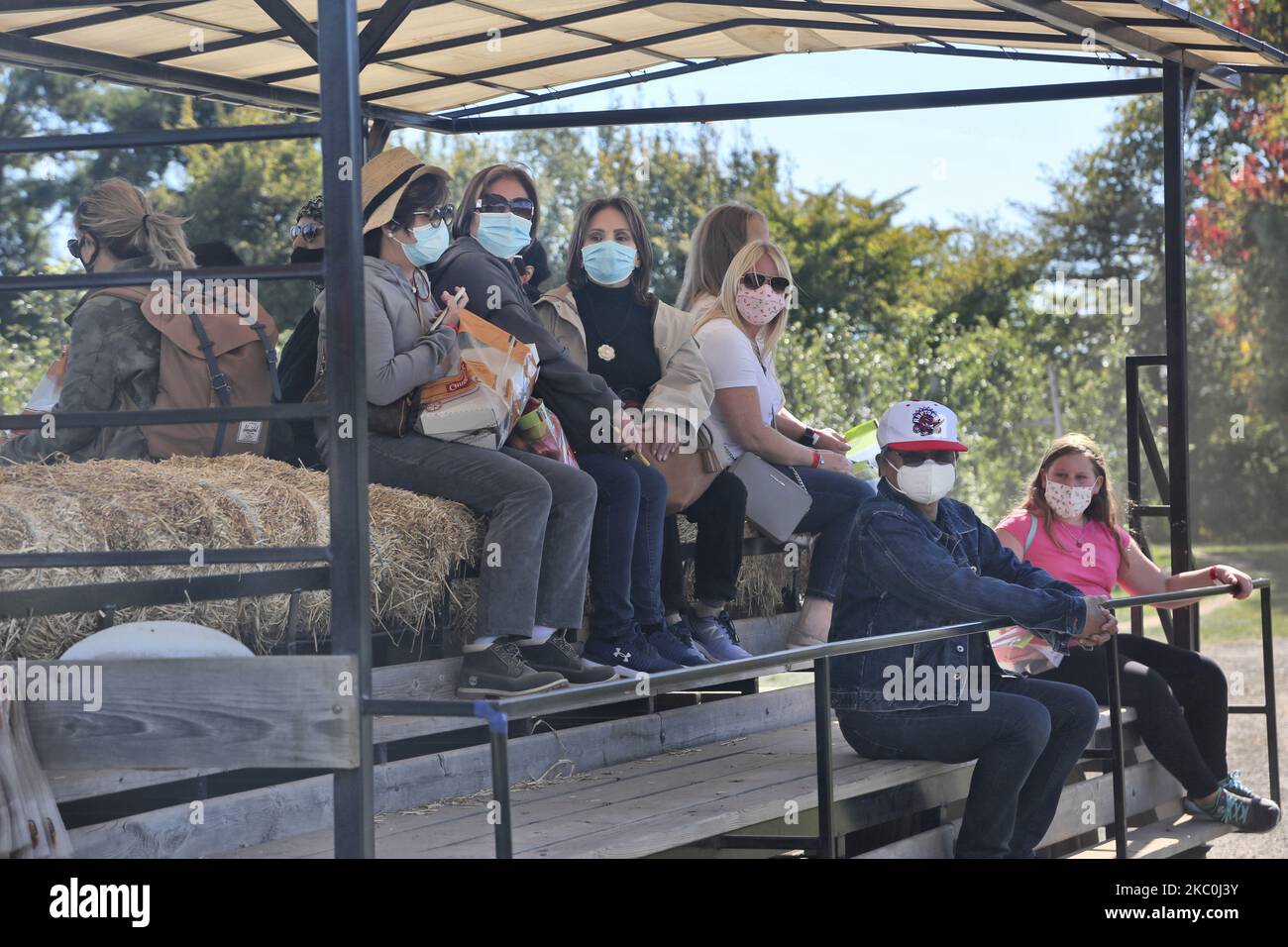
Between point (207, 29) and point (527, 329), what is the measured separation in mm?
2451

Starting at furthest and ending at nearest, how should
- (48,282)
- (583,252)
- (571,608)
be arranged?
(583,252) → (571,608) → (48,282)

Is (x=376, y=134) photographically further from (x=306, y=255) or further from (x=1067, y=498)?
(x=1067, y=498)

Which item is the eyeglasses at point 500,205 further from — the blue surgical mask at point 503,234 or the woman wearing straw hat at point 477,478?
the woman wearing straw hat at point 477,478

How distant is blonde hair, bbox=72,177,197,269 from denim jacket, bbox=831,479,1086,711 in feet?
8.39

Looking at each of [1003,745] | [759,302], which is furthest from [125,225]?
[1003,745]

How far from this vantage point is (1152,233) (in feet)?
102

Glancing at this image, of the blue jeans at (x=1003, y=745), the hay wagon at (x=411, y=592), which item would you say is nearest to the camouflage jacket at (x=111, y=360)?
the hay wagon at (x=411, y=592)

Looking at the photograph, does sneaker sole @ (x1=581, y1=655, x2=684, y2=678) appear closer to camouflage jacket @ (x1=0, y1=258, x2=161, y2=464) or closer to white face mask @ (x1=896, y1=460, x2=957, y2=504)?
white face mask @ (x1=896, y1=460, x2=957, y2=504)

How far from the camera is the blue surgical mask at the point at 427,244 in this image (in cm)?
523

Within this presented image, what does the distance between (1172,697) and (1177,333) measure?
6.55 feet

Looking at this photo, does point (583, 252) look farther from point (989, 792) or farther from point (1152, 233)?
point (1152, 233)

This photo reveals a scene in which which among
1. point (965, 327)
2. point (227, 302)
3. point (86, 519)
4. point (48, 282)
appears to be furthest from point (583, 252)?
point (965, 327)

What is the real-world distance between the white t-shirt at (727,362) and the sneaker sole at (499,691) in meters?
1.78

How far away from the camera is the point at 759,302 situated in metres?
6.47
